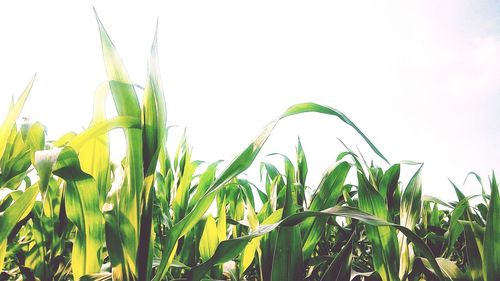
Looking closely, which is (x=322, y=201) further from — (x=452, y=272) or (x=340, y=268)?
(x=452, y=272)

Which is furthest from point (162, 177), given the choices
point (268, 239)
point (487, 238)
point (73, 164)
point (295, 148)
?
point (487, 238)

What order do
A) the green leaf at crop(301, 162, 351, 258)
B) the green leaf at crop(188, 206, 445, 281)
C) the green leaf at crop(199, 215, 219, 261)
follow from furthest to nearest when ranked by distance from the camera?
the green leaf at crop(199, 215, 219, 261)
the green leaf at crop(301, 162, 351, 258)
the green leaf at crop(188, 206, 445, 281)

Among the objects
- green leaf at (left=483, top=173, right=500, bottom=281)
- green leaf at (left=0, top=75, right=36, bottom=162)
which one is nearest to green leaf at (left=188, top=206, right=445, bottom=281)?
green leaf at (left=483, top=173, right=500, bottom=281)

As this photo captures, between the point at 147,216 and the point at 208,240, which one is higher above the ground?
the point at 147,216

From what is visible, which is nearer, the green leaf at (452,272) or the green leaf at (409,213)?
the green leaf at (452,272)

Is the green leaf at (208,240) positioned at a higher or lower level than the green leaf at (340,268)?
lower

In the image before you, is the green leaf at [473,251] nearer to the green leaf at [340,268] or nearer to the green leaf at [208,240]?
the green leaf at [340,268]

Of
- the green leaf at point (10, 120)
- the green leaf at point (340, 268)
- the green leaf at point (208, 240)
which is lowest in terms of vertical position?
the green leaf at point (208, 240)

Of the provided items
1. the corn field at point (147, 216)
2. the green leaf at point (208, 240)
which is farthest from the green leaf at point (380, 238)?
the green leaf at point (208, 240)

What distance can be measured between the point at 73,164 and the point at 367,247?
1.16 metres

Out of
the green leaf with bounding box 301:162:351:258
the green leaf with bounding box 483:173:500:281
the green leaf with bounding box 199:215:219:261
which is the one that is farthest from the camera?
the green leaf with bounding box 199:215:219:261

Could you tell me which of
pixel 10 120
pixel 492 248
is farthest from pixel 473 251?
pixel 10 120

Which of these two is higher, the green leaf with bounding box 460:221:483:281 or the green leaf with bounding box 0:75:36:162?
the green leaf with bounding box 0:75:36:162

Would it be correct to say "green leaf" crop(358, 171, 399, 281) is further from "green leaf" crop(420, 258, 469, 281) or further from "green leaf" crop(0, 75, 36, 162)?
"green leaf" crop(0, 75, 36, 162)
